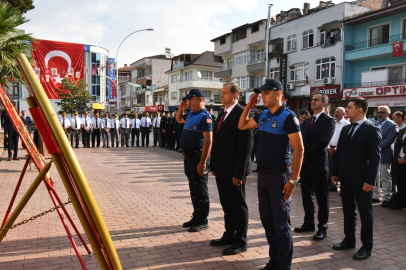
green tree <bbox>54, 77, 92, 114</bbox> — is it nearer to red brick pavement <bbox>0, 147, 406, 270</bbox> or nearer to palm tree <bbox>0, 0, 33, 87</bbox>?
palm tree <bbox>0, 0, 33, 87</bbox>

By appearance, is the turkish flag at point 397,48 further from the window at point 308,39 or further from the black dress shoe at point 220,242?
the black dress shoe at point 220,242

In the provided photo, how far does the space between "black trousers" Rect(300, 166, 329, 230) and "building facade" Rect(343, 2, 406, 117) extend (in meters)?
21.5

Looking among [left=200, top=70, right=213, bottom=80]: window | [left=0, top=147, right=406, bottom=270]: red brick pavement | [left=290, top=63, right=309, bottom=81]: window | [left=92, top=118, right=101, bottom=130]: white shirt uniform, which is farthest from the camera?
[left=200, top=70, right=213, bottom=80]: window

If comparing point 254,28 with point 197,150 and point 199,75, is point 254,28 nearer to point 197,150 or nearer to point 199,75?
Answer: point 199,75

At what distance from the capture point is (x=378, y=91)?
2462 cm

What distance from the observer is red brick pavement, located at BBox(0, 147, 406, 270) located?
4.12 m

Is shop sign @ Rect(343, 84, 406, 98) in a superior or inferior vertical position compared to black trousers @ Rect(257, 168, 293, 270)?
superior

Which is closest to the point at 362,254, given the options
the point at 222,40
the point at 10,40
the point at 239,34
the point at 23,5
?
the point at 10,40

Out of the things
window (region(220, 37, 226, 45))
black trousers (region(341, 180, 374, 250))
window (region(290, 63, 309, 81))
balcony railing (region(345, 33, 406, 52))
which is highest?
window (region(220, 37, 226, 45))

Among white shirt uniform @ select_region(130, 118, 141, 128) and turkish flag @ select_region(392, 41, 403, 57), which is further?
turkish flag @ select_region(392, 41, 403, 57)

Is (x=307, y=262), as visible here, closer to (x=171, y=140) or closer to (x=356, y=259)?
(x=356, y=259)

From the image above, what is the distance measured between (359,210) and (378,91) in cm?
2328

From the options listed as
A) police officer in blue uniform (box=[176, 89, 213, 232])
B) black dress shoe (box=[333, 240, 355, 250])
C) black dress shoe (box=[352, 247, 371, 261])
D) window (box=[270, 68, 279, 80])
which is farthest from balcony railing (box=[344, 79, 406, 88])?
police officer in blue uniform (box=[176, 89, 213, 232])

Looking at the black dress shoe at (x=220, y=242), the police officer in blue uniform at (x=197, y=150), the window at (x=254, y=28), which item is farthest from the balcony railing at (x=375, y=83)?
the black dress shoe at (x=220, y=242)
